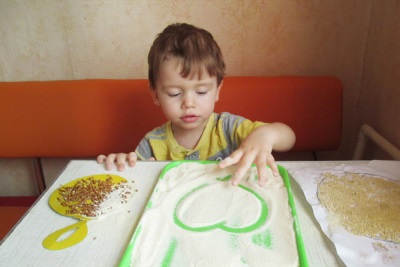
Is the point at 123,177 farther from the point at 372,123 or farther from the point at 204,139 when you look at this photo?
the point at 372,123

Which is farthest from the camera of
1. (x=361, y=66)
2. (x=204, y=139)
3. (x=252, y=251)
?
(x=361, y=66)

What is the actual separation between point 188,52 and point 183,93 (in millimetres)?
112

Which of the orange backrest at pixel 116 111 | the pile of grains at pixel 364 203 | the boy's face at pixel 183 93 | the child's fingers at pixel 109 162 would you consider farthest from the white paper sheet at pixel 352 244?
the orange backrest at pixel 116 111

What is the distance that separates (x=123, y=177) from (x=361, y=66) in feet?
3.69

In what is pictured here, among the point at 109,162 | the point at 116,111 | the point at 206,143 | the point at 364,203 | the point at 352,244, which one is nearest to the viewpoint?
the point at 352,244

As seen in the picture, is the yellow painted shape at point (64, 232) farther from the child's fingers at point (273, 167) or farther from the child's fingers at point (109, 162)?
the child's fingers at point (273, 167)

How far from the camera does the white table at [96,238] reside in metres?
0.50

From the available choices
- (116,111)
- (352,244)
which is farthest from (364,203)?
(116,111)

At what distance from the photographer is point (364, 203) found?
A: 23.5 inches

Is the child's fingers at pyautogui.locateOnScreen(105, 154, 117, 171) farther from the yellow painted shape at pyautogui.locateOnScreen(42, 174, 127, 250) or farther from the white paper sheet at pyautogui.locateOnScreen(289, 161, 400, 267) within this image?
the white paper sheet at pyautogui.locateOnScreen(289, 161, 400, 267)

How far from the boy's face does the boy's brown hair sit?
0.05ft

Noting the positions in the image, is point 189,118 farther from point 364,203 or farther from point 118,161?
point 364,203

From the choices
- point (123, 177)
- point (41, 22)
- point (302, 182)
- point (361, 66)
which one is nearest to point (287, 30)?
point (361, 66)

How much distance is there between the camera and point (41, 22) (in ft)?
4.41
